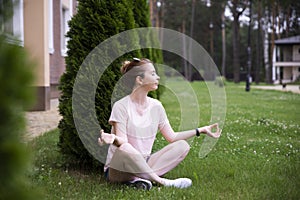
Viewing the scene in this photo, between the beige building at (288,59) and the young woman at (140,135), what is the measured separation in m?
44.6

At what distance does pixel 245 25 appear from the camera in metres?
68.3

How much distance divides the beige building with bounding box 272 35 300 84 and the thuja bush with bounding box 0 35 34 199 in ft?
157

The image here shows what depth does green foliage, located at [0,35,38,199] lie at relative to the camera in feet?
2.56

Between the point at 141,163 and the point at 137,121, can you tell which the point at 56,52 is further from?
the point at 141,163

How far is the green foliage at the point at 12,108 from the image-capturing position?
0.78 m

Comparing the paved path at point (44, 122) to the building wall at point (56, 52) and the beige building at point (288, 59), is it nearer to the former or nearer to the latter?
the building wall at point (56, 52)

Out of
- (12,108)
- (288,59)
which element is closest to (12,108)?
(12,108)

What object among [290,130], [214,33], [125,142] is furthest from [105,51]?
[214,33]

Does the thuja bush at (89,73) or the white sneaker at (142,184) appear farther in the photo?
the thuja bush at (89,73)

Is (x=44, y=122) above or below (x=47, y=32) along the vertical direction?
below

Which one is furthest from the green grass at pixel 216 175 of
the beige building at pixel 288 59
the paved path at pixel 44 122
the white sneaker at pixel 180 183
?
the beige building at pixel 288 59

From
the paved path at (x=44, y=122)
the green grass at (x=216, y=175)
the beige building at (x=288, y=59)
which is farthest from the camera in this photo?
the beige building at (x=288, y=59)

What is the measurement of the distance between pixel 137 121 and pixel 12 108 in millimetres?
3174

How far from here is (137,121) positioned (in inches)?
157
